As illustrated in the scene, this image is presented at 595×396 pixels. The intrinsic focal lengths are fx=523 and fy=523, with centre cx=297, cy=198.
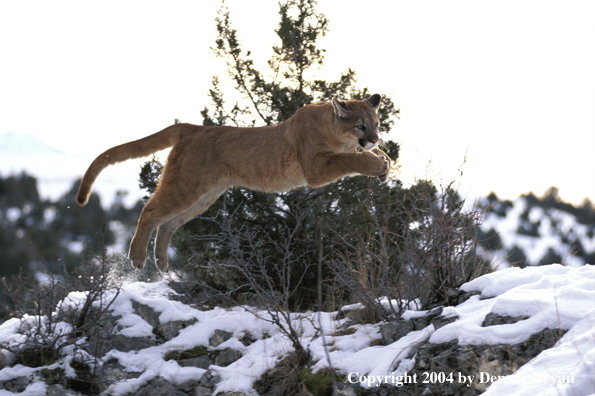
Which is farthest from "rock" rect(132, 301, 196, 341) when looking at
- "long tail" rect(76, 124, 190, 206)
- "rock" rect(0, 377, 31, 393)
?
"long tail" rect(76, 124, 190, 206)

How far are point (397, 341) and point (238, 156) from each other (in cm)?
303

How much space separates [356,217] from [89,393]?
15.4ft

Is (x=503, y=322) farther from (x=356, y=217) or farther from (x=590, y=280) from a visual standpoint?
(x=356, y=217)

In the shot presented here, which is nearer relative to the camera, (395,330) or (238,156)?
(395,330)

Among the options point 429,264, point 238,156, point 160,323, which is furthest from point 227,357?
point 429,264

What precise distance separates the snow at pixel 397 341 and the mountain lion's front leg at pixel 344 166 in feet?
5.07

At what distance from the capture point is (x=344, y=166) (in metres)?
5.79

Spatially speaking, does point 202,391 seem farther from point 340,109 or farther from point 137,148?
point 340,109

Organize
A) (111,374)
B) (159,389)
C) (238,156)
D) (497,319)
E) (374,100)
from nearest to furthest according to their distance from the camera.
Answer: (497,319), (159,389), (111,374), (238,156), (374,100)

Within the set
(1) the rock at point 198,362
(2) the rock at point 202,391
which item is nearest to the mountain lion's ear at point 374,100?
(1) the rock at point 198,362

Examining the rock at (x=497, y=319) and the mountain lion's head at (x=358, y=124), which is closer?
the rock at (x=497, y=319)

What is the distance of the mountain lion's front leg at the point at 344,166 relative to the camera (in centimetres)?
550

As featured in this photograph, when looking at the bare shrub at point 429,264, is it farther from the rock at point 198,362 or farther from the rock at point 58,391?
the rock at point 58,391

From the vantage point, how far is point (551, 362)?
130 inches
